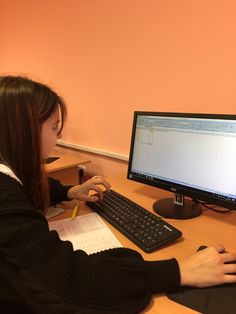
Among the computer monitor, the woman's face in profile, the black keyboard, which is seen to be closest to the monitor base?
the computer monitor

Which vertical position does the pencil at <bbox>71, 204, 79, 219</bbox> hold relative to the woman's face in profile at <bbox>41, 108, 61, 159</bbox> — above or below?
below

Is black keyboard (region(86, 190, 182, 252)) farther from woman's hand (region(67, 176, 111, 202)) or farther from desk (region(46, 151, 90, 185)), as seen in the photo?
desk (region(46, 151, 90, 185))

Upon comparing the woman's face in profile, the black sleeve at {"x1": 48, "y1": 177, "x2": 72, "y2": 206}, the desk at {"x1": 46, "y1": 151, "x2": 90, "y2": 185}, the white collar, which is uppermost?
the woman's face in profile

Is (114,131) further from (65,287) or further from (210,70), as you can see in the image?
(65,287)

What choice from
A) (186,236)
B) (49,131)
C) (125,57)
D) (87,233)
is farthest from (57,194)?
(125,57)

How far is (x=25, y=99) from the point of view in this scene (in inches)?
28.8

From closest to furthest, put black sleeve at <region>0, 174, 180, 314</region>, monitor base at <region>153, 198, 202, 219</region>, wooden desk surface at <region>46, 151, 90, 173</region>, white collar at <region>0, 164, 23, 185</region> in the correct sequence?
black sleeve at <region>0, 174, 180, 314</region> → white collar at <region>0, 164, 23, 185</region> → monitor base at <region>153, 198, 202, 219</region> → wooden desk surface at <region>46, 151, 90, 173</region>

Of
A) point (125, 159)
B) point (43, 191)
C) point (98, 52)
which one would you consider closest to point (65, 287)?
point (43, 191)

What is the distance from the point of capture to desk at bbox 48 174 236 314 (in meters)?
0.66

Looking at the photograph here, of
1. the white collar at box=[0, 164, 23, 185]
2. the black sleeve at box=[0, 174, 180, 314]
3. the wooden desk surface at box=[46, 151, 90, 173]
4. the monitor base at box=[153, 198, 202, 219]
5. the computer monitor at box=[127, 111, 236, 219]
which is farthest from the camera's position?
the wooden desk surface at box=[46, 151, 90, 173]

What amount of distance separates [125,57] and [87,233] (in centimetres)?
106

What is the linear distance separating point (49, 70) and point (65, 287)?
199 centimetres

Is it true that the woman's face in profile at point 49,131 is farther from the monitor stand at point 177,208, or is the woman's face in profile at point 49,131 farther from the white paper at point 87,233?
the monitor stand at point 177,208

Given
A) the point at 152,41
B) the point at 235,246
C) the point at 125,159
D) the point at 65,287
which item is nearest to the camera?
the point at 65,287
